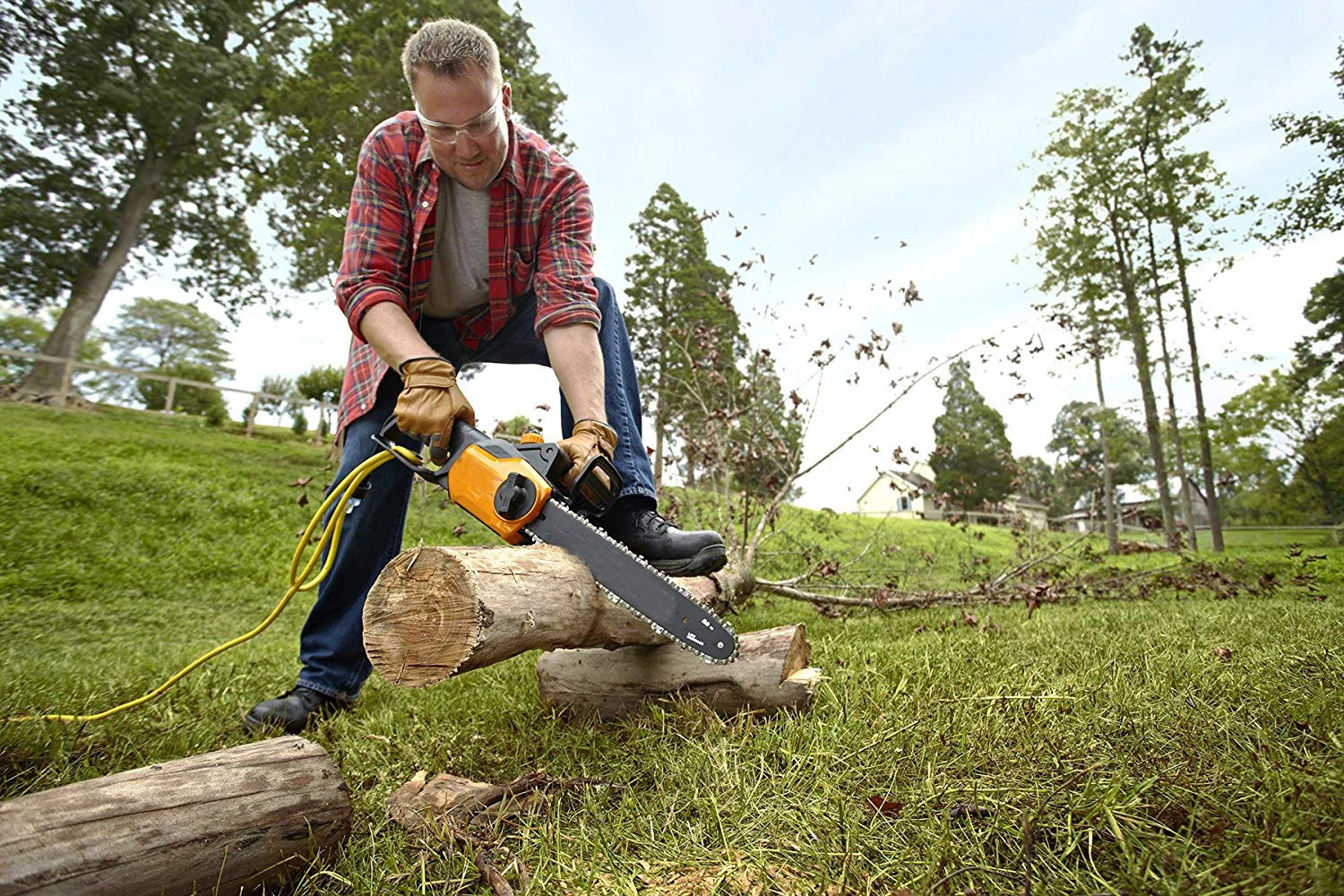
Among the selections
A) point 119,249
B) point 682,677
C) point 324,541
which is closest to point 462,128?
point 324,541

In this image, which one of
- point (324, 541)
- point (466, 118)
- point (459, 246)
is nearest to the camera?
point (466, 118)

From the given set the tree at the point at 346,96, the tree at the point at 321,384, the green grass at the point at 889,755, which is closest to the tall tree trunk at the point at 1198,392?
the green grass at the point at 889,755

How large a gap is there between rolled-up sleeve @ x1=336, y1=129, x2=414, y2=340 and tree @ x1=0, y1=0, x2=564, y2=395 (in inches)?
436

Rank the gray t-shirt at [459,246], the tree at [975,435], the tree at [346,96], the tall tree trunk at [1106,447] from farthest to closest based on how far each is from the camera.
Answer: the tree at [975,435] < the tall tree trunk at [1106,447] < the tree at [346,96] < the gray t-shirt at [459,246]

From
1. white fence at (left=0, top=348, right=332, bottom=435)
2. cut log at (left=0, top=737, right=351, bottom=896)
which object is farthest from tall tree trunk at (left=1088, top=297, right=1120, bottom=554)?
white fence at (left=0, top=348, right=332, bottom=435)

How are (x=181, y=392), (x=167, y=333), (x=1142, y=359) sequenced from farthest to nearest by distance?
(x=167, y=333), (x=181, y=392), (x=1142, y=359)

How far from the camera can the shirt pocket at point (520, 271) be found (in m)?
2.68

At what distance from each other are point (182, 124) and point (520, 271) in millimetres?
18073

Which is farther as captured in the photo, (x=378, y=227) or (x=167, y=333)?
(x=167, y=333)

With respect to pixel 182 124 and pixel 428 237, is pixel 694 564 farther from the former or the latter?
pixel 182 124

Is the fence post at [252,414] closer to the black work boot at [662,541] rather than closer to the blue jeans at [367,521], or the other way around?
the blue jeans at [367,521]

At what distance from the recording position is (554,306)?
2535mm

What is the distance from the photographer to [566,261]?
102 inches

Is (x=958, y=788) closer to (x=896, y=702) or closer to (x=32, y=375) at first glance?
(x=896, y=702)
